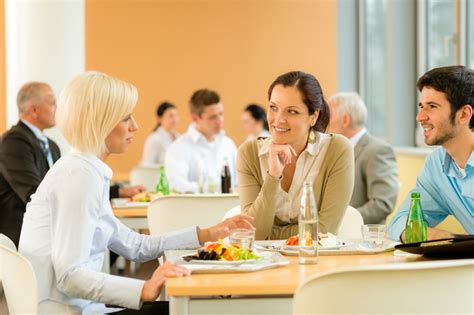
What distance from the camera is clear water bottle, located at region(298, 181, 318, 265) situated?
2.53 metres

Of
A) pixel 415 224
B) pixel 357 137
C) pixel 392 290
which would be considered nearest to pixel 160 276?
pixel 392 290

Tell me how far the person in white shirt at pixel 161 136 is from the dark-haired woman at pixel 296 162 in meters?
6.27

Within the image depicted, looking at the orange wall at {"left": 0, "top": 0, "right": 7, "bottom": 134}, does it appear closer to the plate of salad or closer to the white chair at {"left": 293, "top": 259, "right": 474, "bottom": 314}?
the plate of salad

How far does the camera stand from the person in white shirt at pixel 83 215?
2432mm

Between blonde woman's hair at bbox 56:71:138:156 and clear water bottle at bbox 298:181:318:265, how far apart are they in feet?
2.12

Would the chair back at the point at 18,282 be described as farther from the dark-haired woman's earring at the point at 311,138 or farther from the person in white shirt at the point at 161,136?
the person in white shirt at the point at 161,136

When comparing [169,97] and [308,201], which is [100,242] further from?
[169,97]

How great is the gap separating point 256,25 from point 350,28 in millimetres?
1300

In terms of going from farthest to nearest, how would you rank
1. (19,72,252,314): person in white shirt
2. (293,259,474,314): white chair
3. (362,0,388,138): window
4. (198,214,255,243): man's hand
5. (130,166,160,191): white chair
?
(362,0,388,138): window < (130,166,160,191): white chair < (198,214,255,243): man's hand < (19,72,252,314): person in white shirt < (293,259,474,314): white chair

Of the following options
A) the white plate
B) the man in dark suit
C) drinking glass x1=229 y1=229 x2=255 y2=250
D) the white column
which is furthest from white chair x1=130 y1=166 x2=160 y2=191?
the white plate

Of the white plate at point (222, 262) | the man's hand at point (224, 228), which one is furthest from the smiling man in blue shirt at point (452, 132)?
the white plate at point (222, 262)

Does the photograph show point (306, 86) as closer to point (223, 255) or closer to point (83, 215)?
point (223, 255)

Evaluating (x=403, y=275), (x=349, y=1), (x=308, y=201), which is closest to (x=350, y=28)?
(x=349, y=1)

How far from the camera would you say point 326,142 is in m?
3.44
